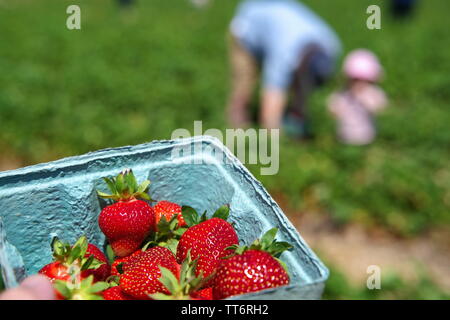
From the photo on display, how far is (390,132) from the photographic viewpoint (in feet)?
16.3

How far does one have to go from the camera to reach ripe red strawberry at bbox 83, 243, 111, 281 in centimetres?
103

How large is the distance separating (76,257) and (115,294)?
10 cm

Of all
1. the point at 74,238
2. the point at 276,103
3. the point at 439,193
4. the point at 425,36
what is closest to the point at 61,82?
the point at 276,103

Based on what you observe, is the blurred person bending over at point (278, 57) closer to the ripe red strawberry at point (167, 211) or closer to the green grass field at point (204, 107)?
the green grass field at point (204, 107)

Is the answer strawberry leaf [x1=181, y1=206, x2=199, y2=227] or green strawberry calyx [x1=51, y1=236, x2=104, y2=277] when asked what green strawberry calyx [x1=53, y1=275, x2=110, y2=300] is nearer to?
green strawberry calyx [x1=51, y1=236, x2=104, y2=277]

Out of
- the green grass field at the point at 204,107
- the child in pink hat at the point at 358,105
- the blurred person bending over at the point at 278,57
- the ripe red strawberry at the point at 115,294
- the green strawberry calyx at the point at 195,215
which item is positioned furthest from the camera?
the child in pink hat at the point at 358,105

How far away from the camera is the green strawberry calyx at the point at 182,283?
93 cm

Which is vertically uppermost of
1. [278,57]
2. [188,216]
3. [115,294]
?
[278,57]

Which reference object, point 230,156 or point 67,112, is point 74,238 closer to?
point 230,156

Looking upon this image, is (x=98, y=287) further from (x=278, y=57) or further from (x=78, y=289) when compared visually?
(x=278, y=57)

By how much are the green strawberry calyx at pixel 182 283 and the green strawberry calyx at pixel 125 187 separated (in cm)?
20

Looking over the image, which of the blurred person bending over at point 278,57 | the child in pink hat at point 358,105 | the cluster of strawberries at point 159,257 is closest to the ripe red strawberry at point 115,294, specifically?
the cluster of strawberries at point 159,257

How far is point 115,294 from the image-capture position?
1014 millimetres

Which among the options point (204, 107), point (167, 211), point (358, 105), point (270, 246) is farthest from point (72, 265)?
point (204, 107)
